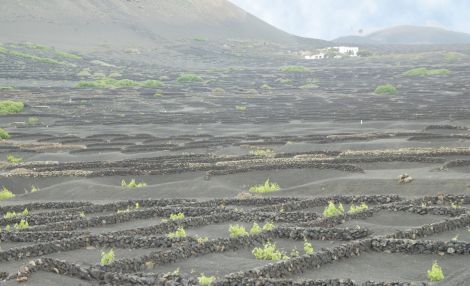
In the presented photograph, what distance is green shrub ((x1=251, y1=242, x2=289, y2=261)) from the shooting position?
19273mm

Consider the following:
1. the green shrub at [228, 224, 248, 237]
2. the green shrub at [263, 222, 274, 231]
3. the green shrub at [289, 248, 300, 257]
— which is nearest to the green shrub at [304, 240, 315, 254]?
the green shrub at [289, 248, 300, 257]

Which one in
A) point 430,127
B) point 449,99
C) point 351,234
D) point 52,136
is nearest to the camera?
point 351,234

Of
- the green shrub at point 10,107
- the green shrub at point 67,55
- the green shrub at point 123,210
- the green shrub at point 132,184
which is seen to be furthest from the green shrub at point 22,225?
the green shrub at point 67,55

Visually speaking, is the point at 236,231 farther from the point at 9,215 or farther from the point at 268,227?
the point at 9,215

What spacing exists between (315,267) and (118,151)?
37.6 metres

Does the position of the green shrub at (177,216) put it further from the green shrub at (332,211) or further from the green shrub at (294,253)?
the green shrub at (294,253)

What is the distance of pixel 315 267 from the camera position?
59.8 feet

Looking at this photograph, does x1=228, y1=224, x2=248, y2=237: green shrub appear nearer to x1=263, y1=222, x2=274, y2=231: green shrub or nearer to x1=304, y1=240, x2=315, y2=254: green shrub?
x1=263, y1=222, x2=274, y2=231: green shrub

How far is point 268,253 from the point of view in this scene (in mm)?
19391

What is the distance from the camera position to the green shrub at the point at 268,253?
19.3m

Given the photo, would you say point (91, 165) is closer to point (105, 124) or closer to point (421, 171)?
point (421, 171)

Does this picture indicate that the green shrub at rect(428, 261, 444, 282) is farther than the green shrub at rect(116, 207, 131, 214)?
No

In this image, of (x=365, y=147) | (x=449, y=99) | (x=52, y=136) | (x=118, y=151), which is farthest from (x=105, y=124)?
(x=449, y=99)

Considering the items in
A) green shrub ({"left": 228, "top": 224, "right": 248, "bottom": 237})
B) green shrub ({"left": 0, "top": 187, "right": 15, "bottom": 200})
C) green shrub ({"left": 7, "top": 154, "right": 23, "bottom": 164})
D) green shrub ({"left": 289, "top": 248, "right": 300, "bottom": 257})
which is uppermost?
green shrub ({"left": 289, "top": 248, "right": 300, "bottom": 257})
